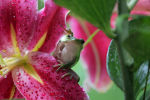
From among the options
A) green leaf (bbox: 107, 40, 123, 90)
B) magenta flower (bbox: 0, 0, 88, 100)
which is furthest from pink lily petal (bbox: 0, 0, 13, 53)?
green leaf (bbox: 107, 40, 123, 90)

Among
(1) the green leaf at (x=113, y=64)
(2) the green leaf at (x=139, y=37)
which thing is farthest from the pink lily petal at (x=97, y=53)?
(2) the green leaf at (x=139, y=37)

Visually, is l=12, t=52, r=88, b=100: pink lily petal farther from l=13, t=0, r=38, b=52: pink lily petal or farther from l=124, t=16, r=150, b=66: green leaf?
l=124, t=16, r=150, b=66: green leaf

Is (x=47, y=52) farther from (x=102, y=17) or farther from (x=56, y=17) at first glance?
(x=102, y=17)

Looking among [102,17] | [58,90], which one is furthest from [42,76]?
[102,17]

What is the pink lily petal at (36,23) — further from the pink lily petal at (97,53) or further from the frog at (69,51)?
the pink lily petal at (97,53)

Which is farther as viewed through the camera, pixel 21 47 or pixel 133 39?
pixel 21 47

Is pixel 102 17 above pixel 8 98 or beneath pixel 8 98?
above
